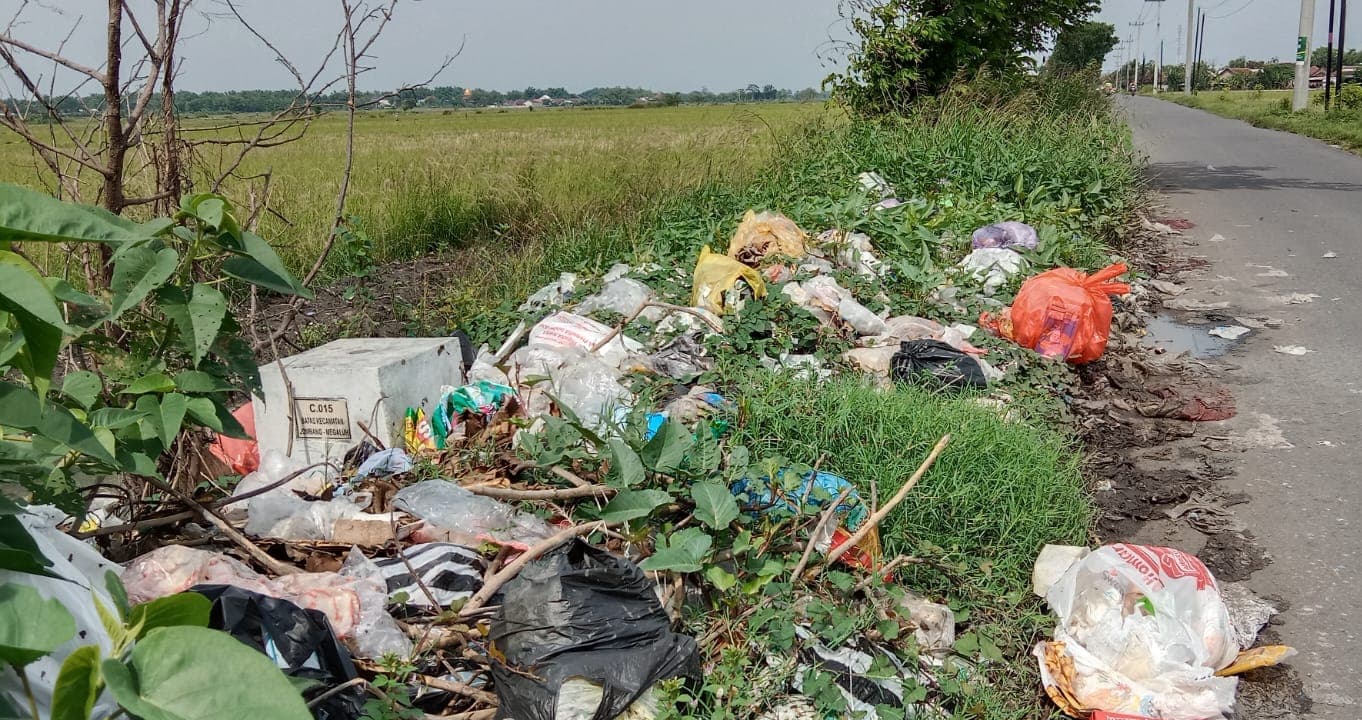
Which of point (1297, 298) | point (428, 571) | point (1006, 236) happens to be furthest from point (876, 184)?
point (428, 571)

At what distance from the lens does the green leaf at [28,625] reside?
0.82 metres

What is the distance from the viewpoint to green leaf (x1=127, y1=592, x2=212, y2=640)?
0.95m

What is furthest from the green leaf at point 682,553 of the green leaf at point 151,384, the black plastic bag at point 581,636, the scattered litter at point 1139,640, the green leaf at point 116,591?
the green leaf at point 116,591

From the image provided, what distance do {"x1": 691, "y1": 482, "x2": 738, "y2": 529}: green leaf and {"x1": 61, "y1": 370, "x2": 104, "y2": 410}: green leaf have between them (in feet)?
4.55

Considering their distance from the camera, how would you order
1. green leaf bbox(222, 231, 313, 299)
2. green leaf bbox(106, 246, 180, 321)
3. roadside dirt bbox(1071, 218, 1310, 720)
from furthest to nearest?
roadside dirt bbox(1071, 218, 1310, 720)
green leaf bbox(222, 231, 313, 299)
green leaf bbox(106, 246, 180, 321)

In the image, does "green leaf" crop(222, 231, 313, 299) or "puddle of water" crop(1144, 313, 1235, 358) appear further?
"puddle of water" crop(1144, 313, 1235, 358)

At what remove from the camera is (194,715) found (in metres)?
0.79

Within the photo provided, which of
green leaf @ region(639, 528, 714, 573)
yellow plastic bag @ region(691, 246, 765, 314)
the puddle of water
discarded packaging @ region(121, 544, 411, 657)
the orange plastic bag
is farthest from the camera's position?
the puddle of water

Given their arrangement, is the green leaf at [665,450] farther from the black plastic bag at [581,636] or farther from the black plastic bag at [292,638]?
the black plastic bag at [292,638]

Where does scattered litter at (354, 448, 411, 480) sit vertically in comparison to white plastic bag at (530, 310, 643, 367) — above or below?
below

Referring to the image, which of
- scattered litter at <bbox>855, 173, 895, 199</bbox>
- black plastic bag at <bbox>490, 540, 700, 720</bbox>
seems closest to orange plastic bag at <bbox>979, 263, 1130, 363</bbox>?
scattered litter at <bbox>855, 173, 895, 199</bbox>

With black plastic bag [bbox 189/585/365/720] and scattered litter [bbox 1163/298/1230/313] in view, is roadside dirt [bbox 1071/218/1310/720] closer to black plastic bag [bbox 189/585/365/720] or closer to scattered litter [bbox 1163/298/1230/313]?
scattered litter [bbox 1163/298/1230/313]

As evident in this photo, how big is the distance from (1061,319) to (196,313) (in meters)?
4.02

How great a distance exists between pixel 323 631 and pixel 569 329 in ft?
8.54
